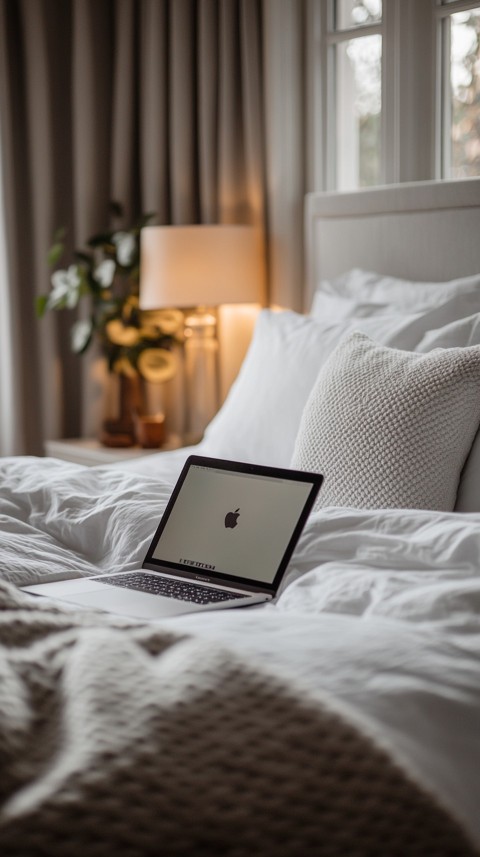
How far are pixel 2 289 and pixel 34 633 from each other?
2886 millimetres

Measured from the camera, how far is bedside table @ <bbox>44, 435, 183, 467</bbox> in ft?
10.8

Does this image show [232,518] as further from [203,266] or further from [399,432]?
[203,266]

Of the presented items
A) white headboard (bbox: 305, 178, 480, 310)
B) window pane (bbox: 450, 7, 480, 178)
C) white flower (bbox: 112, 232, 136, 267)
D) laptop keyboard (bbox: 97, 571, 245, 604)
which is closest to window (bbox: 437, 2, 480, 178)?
window pane (bbox: 450, 7, 480, 178)

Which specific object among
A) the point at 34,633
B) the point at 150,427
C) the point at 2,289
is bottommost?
the point at 150,427

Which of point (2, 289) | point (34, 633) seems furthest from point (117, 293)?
point (34, 633)

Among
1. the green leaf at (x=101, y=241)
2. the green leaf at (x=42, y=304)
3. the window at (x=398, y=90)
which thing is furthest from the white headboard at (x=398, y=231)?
the green leaf at (x=42, y=304)

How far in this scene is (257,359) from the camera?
2436 mm

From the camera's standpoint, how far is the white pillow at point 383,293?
232cm

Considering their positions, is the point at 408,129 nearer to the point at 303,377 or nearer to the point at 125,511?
the point at 303,377

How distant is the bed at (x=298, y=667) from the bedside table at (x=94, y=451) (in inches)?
46.7

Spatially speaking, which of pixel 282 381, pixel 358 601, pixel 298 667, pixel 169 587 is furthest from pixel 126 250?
pixel 298 667

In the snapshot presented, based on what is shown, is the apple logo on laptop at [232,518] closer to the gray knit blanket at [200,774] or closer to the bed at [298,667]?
the bed at [298,667]

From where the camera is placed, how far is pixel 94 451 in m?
3.38

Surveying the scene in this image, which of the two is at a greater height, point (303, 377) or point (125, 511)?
point (303, 377)
